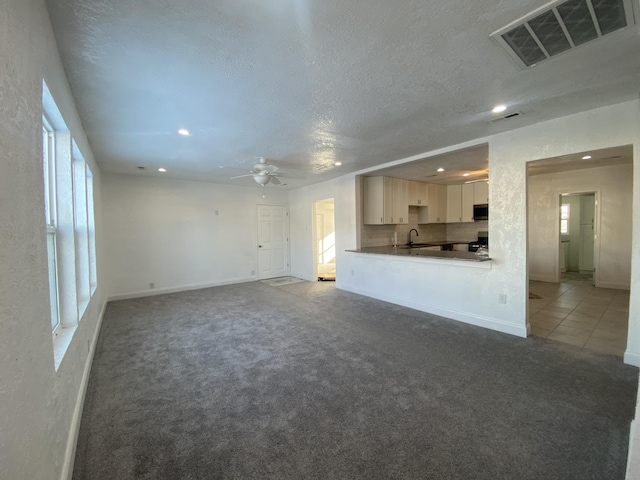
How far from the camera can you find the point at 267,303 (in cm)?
513

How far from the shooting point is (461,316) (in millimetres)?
4008

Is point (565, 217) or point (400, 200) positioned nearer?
point (400, 200)

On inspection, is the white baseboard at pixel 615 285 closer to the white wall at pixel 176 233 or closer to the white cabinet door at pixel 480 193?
the white cabinet door at pixel 480 193

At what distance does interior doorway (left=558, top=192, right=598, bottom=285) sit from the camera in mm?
7664

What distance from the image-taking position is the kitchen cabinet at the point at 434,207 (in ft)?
22.8

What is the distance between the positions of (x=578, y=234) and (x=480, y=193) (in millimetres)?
3746

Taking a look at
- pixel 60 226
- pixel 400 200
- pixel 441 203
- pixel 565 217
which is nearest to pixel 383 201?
pixel 400 200

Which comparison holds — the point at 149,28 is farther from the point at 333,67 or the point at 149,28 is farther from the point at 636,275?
the point at 636,275

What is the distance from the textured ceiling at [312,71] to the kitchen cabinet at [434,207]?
3.48 meters

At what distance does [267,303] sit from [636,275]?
479 cm

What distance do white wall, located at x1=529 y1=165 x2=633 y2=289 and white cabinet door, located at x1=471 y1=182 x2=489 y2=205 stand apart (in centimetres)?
98

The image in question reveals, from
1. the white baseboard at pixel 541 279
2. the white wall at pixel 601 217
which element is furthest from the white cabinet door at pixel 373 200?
the white baseboard at pixel 541 279

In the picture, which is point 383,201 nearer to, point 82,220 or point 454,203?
point 454,203

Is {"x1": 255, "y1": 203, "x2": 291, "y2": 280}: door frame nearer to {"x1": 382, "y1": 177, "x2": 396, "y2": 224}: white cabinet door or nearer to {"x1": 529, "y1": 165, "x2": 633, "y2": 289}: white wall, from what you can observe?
{"x1": 382, "y1": 177, "x2": 396, "y2": 224}: white cabinet door
